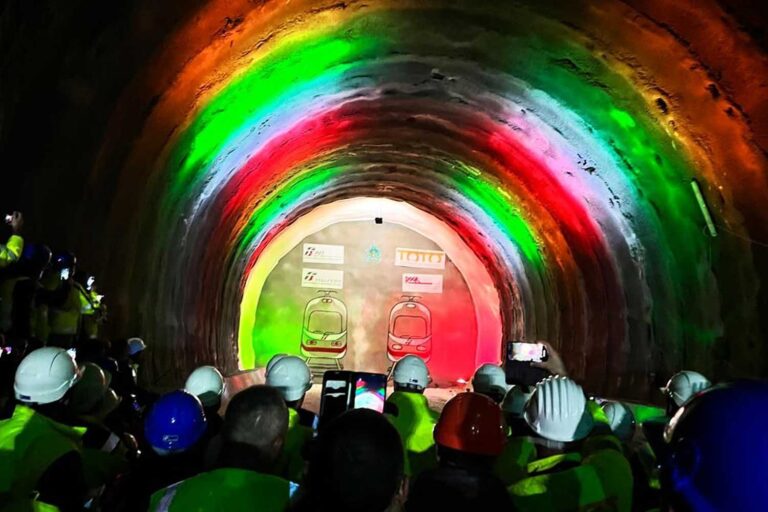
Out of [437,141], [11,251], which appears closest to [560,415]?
[11,251]

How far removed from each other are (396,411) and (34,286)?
261 cm

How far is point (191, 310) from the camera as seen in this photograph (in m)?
9.82

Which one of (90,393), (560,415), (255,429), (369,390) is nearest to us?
(255,429)

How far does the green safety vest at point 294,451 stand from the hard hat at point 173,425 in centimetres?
49

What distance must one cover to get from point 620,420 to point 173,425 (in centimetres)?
281

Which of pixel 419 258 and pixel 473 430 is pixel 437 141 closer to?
pixel 419 258

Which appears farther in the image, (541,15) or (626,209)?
(626,209)

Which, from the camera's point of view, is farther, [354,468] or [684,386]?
[684,386]

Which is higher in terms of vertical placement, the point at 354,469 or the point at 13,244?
the point at 13,244

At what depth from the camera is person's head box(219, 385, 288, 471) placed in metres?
2.81

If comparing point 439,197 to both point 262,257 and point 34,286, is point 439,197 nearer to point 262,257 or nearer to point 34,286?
point 262,257

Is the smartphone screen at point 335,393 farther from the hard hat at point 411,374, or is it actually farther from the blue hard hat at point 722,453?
the blue hard hat at point 722,453

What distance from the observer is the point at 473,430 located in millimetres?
2945

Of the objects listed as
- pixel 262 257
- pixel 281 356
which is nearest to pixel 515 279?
pixel 262 257
